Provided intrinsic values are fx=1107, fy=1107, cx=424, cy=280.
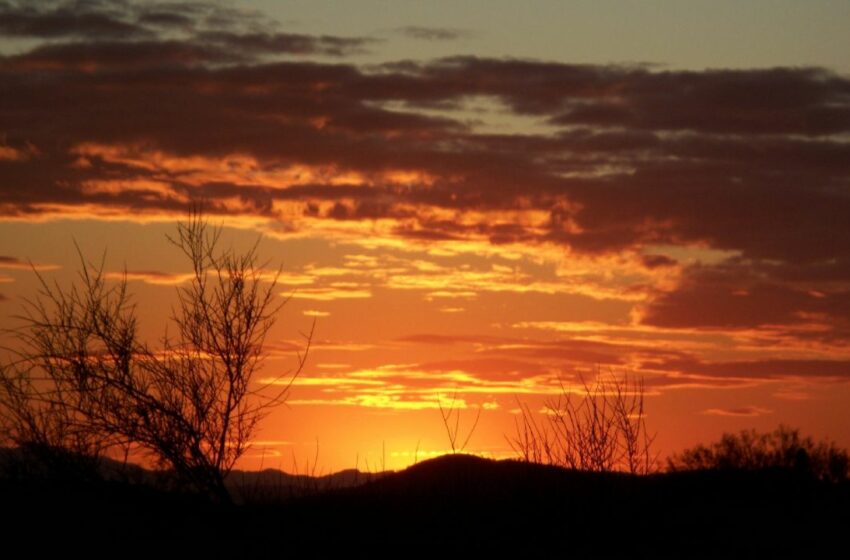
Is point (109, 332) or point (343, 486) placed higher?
point (109, 332)

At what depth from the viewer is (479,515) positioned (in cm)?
1714

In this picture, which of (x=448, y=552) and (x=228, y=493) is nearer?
(x=448, y=552)

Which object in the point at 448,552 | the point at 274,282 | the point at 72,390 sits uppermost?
the point at 274,282

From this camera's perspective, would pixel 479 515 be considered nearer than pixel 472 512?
Yes

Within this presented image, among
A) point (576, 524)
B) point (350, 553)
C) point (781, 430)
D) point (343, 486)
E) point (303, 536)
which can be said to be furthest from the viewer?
point (781, 430)

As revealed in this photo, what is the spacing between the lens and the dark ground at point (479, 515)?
603 inches

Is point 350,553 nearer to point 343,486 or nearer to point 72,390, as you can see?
point 343,486

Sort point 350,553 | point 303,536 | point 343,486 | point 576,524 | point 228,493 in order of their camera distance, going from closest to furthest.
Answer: point 350,553 → point 303,536 → point 576,524 → point 343,486 → point 228,493

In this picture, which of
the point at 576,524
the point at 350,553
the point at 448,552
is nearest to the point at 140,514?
the point at 350,553

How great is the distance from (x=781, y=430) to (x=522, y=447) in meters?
27.5

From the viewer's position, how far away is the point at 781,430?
147ft

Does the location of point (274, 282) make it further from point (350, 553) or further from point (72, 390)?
point (350, 553)

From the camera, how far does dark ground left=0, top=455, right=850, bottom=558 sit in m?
15.3

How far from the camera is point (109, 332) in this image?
72.5 ft
